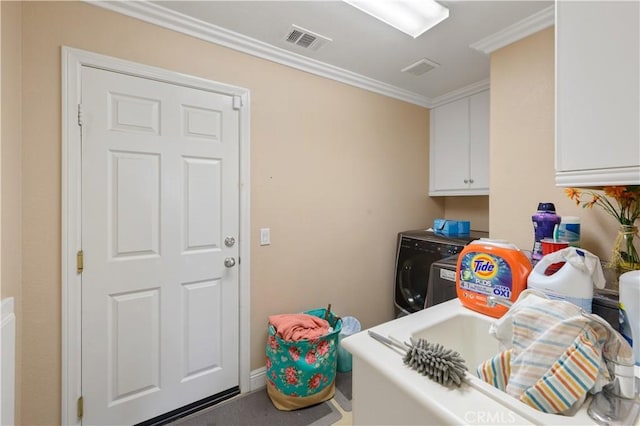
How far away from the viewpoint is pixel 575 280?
2.54 ft

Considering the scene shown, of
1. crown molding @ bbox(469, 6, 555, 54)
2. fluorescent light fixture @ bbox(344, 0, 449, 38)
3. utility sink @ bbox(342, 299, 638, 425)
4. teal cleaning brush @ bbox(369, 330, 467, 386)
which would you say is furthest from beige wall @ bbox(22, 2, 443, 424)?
teal cleaning brush @ bbox(369, 330, 467, 386)

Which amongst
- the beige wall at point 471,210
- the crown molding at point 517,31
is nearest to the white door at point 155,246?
the crown molding at point 517,31

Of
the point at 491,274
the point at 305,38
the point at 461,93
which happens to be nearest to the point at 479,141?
the point at 461,93

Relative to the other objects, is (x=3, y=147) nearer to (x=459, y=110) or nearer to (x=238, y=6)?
(x=238, y=6)

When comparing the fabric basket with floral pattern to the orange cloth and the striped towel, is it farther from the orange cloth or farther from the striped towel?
the striped towel

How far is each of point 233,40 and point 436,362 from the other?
202 centimetres

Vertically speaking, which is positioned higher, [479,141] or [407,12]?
[407,12]

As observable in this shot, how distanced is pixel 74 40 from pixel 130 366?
1745mm

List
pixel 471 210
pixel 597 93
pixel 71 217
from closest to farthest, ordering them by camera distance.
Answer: pixel 597 93, pixel 71 217, pixel 471 210

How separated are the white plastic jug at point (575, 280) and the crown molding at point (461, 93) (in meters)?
2.07

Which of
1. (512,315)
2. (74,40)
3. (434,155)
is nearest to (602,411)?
(512,315)

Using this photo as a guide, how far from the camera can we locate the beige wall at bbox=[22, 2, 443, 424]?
129 centimetres

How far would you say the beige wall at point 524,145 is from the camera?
1.53 m

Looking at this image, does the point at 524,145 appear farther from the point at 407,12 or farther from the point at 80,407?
the point at 80,407
